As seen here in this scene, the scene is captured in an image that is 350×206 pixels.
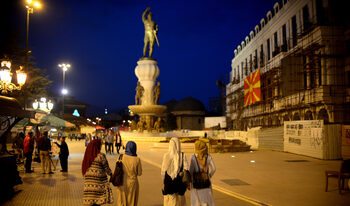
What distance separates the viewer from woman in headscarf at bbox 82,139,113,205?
5875 millimetres

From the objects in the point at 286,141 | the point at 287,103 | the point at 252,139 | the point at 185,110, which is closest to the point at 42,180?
the point at 286,141

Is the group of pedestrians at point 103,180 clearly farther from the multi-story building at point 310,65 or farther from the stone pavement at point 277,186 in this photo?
the multi-story building at point 310,65

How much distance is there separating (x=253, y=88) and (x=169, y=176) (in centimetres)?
3628

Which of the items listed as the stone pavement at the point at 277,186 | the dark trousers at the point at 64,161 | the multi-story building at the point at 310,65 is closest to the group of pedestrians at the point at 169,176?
the stone pavement at the point at 277,186

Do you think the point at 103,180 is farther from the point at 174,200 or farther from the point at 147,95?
the point at 147,95

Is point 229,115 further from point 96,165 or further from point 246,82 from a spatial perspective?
point 96,165

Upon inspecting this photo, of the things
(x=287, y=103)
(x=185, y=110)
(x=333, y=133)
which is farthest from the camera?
(x=185, y=110)

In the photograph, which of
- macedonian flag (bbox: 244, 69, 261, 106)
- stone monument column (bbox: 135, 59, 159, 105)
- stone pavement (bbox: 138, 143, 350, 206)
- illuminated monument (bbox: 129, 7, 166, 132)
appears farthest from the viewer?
macedonian flag (bbox: 244, 69, 261, 106)

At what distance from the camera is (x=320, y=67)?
1105 inches

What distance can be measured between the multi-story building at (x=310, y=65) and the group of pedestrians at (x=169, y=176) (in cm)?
2387

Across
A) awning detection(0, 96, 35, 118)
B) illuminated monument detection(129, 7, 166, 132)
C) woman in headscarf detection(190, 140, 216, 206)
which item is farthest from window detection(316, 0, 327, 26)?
woman in headscarf detection(190, 140, 216, 206)

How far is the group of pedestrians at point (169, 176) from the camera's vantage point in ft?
17.9

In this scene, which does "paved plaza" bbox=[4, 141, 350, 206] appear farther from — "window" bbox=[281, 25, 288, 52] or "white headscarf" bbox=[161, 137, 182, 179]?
"window" bbox=[281, 25, 288, 52]

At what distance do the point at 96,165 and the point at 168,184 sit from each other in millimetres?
1571
